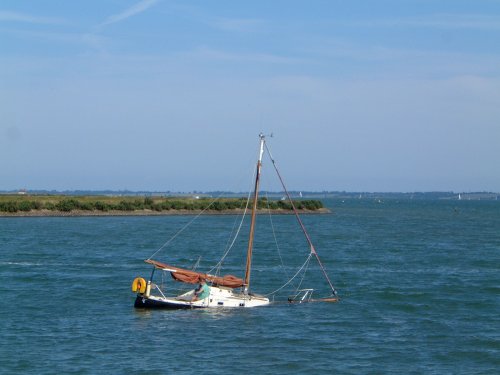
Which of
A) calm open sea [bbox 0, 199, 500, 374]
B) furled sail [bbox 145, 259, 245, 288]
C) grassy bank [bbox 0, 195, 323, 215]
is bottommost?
calm open sea [bbox 0, 199, 500, 374]

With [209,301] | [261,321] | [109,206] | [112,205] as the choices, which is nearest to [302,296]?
[209,301]

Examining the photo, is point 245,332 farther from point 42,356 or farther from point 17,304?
point 17,304

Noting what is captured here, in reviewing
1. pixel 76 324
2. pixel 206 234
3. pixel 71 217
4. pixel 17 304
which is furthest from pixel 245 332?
pixel 71 217

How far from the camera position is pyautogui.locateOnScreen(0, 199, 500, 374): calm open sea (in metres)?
33.2

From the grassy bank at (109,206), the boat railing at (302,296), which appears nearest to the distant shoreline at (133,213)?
the grassy bank at (109,206)

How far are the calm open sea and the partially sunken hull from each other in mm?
665

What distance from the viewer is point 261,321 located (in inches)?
1634

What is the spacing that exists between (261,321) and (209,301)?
4.37 meters

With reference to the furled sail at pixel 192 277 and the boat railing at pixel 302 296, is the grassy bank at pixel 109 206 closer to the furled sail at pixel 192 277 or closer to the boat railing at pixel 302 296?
the boat railing at pixel 302 296

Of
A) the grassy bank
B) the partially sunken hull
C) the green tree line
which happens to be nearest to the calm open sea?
the partially sunken hull

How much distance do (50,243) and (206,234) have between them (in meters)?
25.0

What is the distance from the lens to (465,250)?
273 feet

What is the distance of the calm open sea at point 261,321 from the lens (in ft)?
109

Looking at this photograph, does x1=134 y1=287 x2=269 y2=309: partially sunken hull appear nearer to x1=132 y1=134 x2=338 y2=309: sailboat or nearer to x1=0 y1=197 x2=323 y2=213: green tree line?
x1=132 y1=134 x2=338 y2=309: sailboat
